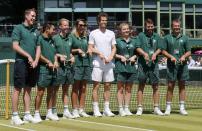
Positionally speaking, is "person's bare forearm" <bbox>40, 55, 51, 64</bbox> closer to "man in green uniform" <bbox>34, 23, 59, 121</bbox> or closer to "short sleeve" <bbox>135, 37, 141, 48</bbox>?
"man in green uniform" <bbox>34, 23, 59, 121</bbox>

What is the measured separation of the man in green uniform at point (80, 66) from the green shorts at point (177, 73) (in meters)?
1.90

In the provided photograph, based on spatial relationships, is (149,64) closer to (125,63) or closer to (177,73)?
(125,63)

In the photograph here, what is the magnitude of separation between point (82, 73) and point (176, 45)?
7.63 feet

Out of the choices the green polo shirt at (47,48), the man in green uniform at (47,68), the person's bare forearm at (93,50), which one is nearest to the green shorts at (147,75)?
the person's bare forearm at (93,50)

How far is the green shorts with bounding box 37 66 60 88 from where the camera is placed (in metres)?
11.6

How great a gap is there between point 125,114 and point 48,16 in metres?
30.1

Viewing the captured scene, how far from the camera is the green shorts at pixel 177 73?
13023 mm

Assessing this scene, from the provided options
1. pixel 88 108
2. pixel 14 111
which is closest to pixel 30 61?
pixel 14 111

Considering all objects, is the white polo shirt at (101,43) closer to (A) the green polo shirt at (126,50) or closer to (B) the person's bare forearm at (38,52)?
(A) the green polo shirt at (126,50)

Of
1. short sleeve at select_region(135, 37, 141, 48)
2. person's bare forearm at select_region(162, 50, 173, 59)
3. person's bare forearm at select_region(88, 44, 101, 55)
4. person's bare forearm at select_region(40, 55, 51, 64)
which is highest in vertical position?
short sleeve at select_region(135, 37, 141, 48)

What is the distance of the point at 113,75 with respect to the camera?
507 inches

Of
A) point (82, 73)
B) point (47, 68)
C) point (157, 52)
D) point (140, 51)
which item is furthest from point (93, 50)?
point (157, 52)

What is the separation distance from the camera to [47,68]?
1169 centimetres

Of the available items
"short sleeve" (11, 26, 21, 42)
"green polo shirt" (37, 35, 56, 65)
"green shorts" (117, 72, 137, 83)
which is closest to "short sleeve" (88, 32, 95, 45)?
"green shorts" (117, 72, 137, 83)
